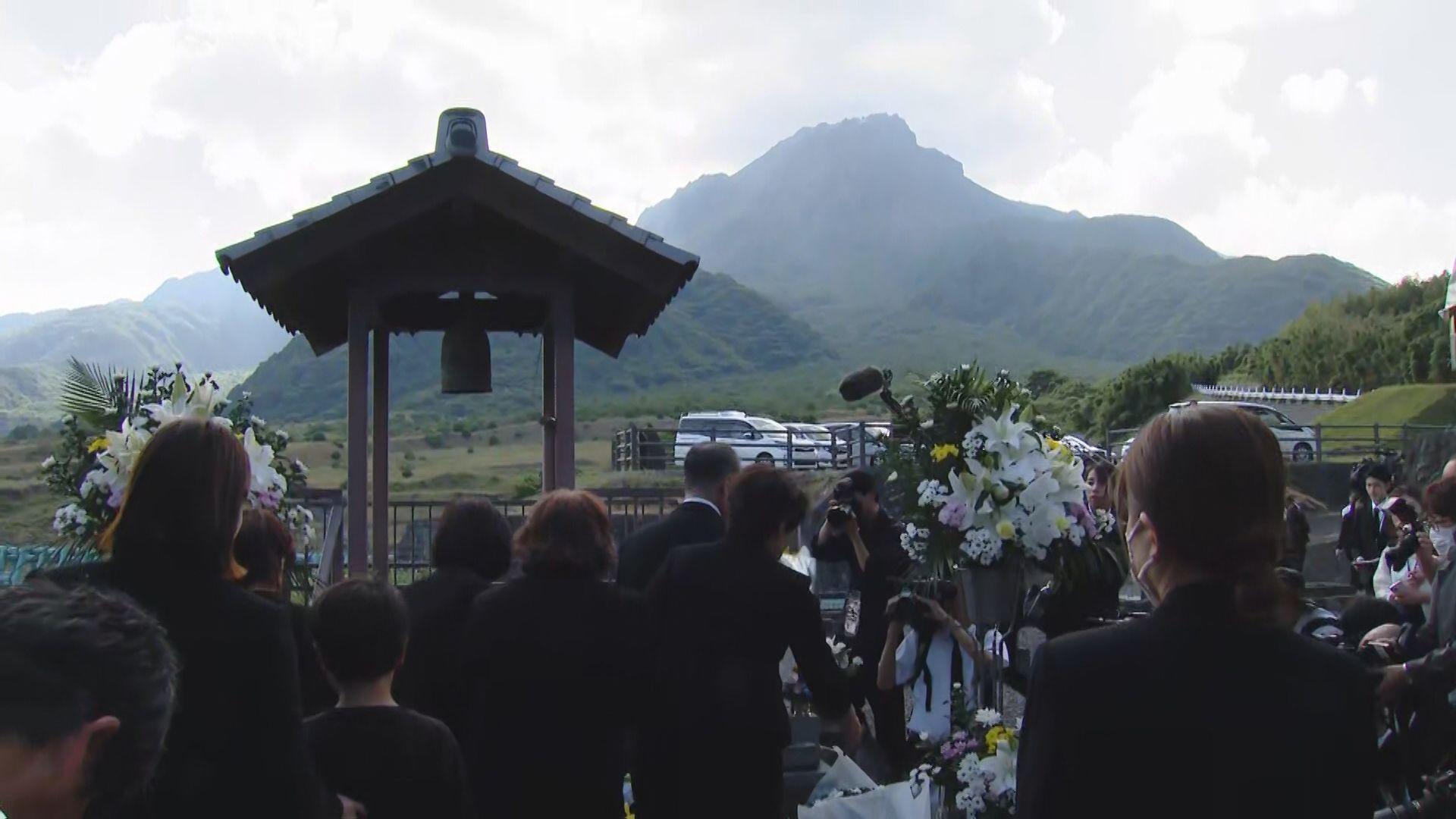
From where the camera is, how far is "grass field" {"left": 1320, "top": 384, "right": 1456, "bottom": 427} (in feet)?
107

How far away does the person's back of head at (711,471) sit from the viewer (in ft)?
16.3

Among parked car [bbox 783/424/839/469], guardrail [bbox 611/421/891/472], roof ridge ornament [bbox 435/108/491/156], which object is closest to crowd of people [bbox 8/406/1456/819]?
roof ridge ornament [bbox 435/108/491/156]

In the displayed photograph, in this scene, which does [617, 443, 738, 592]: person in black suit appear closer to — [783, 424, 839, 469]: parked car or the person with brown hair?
the person with brown hair

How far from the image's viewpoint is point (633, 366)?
111062 mm

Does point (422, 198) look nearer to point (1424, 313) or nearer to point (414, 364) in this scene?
point (1424, 313)

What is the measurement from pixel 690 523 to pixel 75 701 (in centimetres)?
332

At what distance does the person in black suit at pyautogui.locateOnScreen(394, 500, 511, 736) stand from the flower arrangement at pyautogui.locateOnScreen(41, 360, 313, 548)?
120 centimetres

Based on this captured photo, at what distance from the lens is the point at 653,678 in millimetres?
3959

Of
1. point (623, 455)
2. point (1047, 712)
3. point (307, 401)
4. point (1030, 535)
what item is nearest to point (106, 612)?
point (1047, 712)

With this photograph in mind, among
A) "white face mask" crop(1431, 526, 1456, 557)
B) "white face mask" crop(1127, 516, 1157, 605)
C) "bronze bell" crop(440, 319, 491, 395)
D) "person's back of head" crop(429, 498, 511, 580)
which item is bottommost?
"white face mask" crop(1431, 526, 1456, 557)

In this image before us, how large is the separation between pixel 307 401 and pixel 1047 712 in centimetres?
9800

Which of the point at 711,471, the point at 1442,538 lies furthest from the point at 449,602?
the point at 1442,538

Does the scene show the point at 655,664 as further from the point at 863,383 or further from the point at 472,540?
the point at 863,383

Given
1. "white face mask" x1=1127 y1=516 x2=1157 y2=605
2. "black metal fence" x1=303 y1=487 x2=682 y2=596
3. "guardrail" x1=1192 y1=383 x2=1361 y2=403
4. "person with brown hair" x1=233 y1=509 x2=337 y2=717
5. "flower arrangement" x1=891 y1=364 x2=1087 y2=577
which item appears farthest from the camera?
"guardrail" x1=1192 y1=383 x2=1361 y2=403
